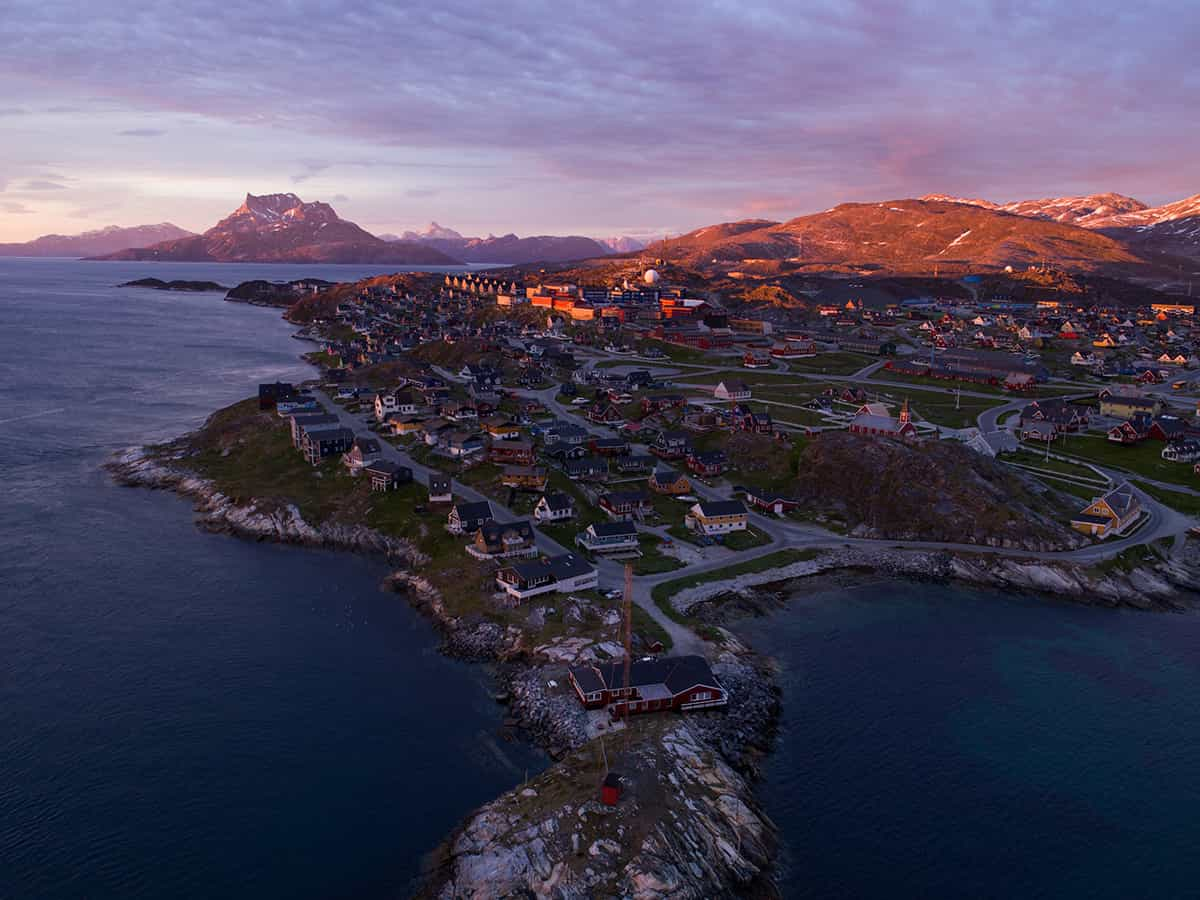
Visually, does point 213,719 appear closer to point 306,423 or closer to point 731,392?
point 306,423

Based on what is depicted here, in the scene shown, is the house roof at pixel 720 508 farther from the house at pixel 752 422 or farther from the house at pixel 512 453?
the house at pixel 752 422

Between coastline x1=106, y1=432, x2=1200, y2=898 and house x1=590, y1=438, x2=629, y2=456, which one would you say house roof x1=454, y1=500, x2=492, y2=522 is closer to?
coastline x1=106, y1=432, x2=1200, y2=898

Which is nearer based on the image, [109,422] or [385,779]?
[385,779]

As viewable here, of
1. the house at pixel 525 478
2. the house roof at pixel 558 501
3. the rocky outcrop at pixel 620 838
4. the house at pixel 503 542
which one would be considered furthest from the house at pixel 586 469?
the rocky outcrop at pixel 620 838

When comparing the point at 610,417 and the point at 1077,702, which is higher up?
the point at 610,417

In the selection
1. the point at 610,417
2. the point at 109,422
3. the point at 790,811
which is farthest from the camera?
the point at 109,422

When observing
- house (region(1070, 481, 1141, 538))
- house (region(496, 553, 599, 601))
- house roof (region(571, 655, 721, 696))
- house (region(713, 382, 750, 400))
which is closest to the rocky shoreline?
house roof (region(571, 655, 721, 696))

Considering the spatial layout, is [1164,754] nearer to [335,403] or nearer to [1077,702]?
[1077,702]

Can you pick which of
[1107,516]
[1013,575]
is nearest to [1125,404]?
[1107,516]

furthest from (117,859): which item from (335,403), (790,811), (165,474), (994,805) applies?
(335,403)
